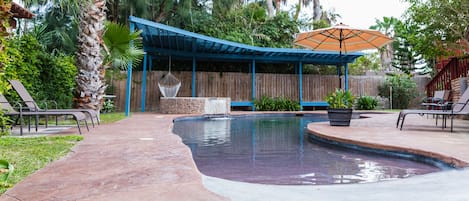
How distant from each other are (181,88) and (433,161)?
11375 millimetres

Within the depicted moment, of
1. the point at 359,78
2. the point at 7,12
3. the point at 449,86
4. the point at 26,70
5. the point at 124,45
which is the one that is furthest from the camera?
the point at 359,78

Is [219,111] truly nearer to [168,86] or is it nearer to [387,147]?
[168,86]

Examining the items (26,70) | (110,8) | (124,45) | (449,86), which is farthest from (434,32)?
(110,8)

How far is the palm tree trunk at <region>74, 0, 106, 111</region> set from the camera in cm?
669

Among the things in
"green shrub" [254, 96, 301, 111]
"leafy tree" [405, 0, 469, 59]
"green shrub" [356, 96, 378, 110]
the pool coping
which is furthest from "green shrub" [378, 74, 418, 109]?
the pool coping

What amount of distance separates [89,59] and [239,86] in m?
8.06

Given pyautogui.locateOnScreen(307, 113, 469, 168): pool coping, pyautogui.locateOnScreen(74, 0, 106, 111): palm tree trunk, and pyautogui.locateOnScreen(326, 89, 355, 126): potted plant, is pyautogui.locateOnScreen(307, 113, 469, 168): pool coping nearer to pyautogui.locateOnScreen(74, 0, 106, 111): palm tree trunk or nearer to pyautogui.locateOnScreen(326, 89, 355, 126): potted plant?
pyautogui.locateOnScreen(326, 89, 355, 126): potted plant

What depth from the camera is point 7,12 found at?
5.70 ft

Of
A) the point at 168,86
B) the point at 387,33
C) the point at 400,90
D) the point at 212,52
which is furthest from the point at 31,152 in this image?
the point at 387,33

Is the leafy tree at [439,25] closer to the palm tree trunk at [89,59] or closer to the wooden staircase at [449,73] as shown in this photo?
the wooden staircase at [449,73]

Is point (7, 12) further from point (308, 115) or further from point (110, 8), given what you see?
point (110, 8)

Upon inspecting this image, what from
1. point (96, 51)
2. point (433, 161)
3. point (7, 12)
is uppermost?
point (96, 51)

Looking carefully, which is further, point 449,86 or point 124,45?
point 449,86

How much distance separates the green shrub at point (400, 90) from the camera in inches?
609
